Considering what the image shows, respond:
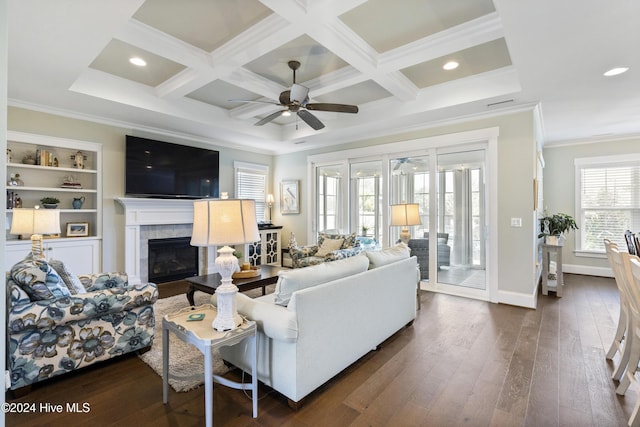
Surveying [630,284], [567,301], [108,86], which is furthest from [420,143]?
[108,86]

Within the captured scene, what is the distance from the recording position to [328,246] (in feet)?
16.8

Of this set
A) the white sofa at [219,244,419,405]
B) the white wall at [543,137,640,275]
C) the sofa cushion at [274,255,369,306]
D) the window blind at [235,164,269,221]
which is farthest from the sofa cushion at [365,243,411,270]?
the white wall at [543,137,640,275]

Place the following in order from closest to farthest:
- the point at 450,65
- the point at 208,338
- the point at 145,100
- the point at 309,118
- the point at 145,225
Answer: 1. the point at 208,338
2. the point at 450,65
3. the point at 309,118
4. the point at 145,100
5. the point at 145,225

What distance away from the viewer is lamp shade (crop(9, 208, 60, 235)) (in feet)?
9.73

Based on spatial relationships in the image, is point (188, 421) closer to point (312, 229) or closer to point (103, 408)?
point (103, 408)

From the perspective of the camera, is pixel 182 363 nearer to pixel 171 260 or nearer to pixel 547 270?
pixel 171 260

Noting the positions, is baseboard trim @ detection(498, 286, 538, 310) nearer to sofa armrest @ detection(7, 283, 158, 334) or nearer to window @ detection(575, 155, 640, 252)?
window @ detection(575, 155, 640, 252)

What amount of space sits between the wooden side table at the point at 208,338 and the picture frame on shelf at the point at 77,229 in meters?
3.39

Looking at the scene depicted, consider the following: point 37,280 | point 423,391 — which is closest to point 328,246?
point 423,391

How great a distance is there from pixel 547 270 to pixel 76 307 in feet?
19.4

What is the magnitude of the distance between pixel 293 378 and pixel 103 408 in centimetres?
125

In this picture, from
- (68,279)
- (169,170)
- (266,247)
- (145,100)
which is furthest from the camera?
(266,247)

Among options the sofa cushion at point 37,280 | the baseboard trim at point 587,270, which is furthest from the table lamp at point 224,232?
the baseboard trim at point 587,270

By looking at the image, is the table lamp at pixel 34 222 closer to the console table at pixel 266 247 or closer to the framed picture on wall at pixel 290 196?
the console table at pixel 266 247
